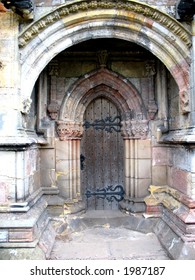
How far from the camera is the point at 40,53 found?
3.60m

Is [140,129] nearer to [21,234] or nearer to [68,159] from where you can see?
[68,159]

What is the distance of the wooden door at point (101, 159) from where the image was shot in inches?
198

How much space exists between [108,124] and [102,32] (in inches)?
67.8

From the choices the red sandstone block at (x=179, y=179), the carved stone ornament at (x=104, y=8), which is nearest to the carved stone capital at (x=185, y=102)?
the carved stone ornament at (x=104, y=8)

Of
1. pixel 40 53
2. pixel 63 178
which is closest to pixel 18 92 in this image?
pixel 40 53

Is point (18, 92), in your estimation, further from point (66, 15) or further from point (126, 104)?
point (126, 104)

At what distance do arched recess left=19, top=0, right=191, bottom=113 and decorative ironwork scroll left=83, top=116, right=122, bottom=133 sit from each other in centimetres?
152

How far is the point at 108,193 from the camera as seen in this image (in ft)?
16.5

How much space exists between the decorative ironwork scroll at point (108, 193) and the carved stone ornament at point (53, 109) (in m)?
1.42

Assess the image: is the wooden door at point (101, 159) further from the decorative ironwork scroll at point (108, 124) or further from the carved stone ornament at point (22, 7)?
the carved stone ornament at point (22, 7)

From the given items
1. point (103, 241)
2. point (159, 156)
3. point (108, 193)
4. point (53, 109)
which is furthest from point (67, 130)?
point (103, 241)

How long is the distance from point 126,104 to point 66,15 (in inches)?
70.7

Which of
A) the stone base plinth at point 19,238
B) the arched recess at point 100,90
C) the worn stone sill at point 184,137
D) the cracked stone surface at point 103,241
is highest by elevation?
the arched recess at point 100,90

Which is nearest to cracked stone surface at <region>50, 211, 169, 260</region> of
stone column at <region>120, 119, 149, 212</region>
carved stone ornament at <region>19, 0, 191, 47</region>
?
stone column at <region>120, 119, 149, 212</region>
